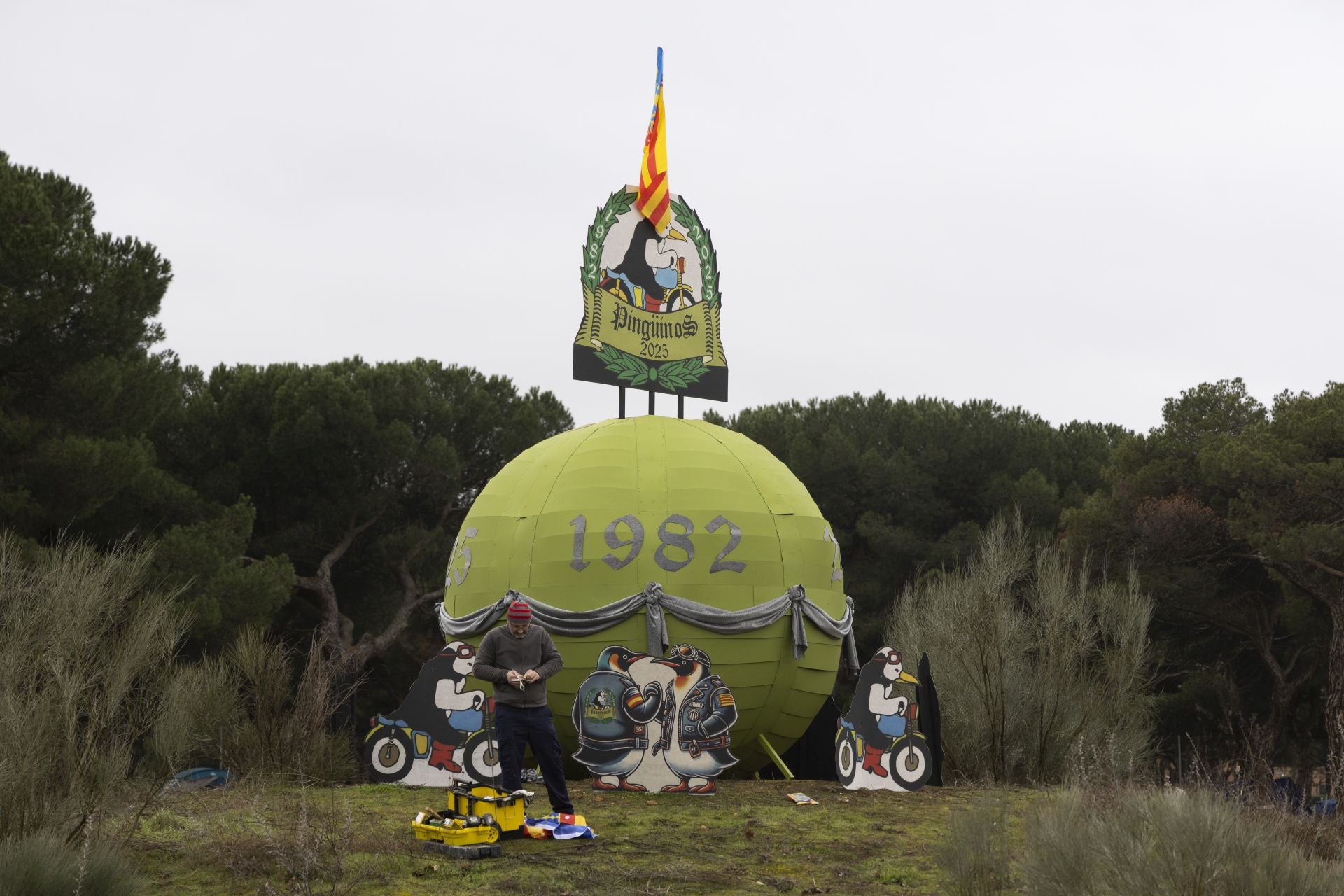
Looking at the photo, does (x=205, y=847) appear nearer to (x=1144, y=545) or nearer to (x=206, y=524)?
(x=206, y=524)

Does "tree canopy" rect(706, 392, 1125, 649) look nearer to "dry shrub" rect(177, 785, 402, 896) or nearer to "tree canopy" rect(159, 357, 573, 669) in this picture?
"tree canopy" rect(159, 357, 573, 669)

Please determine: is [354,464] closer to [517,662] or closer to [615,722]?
[615,722]

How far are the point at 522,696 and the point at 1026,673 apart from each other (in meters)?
10.6

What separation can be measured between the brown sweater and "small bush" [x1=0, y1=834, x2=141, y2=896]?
265 centimetres

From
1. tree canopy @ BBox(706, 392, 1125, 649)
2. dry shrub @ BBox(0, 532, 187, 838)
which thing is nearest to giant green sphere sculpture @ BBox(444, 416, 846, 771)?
dry shrub @ BBox(0, 532, 187, 838)

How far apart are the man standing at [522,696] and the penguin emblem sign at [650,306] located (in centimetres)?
530

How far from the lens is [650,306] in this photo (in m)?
14.5

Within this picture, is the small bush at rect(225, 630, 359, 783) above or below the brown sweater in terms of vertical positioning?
below

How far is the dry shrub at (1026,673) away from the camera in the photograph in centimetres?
1559

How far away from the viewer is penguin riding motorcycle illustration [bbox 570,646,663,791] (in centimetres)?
1122

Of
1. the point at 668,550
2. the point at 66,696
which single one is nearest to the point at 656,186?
the point at 668,550

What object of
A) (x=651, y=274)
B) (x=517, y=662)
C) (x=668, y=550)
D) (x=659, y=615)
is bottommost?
(x=517, y=662)

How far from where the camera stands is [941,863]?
7.29 metres

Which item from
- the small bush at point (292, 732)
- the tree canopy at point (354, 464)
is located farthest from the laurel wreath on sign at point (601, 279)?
the tree canopy at point (354, 464)
